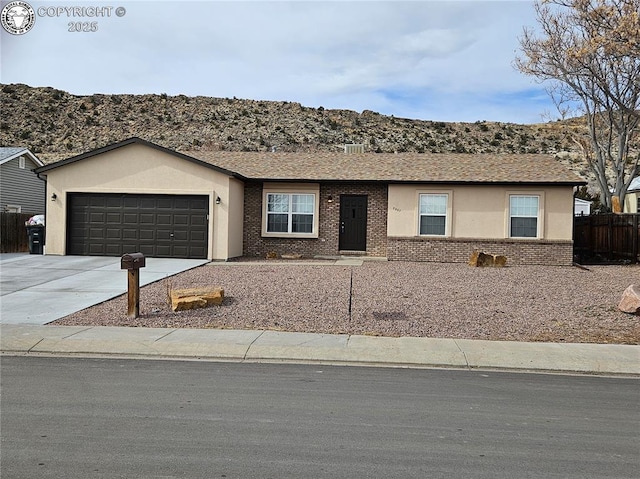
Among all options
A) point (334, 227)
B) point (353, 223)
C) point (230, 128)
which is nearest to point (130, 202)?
point (334, 227)

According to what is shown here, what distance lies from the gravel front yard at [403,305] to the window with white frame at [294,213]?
15.6 feet

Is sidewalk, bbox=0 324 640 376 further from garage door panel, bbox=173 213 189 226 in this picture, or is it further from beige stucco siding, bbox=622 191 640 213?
beige stucco siding, bbox=622 191 640 213

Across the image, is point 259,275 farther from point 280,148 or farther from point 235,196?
point 280,148

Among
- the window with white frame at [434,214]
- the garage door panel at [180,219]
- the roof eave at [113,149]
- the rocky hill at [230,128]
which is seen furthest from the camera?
the rocky hill at [230,128]

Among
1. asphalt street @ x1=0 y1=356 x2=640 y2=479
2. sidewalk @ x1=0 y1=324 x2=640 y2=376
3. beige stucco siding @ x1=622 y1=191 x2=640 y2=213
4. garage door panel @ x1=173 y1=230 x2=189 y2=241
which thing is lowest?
asphalt street @ x1=0 y1=356 x2=640 y2=479

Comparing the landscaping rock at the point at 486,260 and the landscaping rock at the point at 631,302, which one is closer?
the landscaping rock at the point at 631,302

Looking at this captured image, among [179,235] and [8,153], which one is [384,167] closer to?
[179,235]

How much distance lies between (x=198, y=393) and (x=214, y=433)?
1504 millimetres

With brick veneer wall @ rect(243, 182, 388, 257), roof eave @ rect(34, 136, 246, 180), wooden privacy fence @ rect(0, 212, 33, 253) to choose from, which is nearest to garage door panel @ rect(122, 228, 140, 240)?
roof eave @ rect(34, 136, 246, 180)

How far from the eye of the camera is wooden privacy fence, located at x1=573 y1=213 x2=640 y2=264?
22.8 metres

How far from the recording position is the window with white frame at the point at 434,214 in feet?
73.2

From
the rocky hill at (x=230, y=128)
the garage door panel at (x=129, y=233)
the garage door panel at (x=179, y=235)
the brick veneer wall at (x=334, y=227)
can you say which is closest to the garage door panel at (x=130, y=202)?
the garage door panel at (x=129, y=233)

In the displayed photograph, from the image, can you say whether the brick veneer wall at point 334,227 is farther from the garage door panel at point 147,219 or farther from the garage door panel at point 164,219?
the garage door panel at point 147,219

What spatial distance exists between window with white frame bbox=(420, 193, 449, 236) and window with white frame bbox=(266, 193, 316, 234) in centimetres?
418
